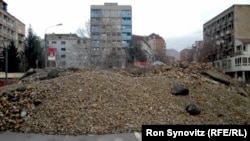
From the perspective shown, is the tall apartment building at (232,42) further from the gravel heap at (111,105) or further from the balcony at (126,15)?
the gravel heap at (111,105)

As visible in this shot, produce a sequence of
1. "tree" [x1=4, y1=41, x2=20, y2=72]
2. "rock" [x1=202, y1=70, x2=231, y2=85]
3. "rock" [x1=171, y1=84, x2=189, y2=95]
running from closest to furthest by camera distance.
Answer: "rock" [x1=171, y1=84, x2=189, y2=95] < "rock" [x1=202, y1=70, x2=231, y2=85] < "tree" [x1=4, y1=41, x2=20, y2=72]

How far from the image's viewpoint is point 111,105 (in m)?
10.5

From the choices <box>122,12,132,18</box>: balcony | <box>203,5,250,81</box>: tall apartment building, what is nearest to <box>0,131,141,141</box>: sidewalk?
<box>203,5,250,81</box>: tall apartment building

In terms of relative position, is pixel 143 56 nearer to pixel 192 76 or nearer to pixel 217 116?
pixel 192 76

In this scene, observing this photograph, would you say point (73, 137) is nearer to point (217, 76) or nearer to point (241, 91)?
point (241, 91)

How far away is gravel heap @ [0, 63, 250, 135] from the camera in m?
9.45

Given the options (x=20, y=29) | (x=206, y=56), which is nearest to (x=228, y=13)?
(x=206, y=56)

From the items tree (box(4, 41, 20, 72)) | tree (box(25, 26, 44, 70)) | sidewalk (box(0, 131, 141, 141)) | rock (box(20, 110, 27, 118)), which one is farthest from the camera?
tree (box(25, 26, 44, 70))

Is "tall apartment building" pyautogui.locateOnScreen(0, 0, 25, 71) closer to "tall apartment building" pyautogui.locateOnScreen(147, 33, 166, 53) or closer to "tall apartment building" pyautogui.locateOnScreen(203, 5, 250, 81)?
"tall apartment building" pyautogui.locateOnScreen(203, 5, 250, 81)

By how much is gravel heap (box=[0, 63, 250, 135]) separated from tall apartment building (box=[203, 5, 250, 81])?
41195 mm

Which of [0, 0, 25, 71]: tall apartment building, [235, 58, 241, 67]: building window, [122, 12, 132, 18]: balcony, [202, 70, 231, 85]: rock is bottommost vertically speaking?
[202, 70, 231, 85]: rock

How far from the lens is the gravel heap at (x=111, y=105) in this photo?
31.0 feet

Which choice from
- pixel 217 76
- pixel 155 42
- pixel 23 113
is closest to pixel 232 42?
pixel 217 76

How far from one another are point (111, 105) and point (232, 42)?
57664 mm
